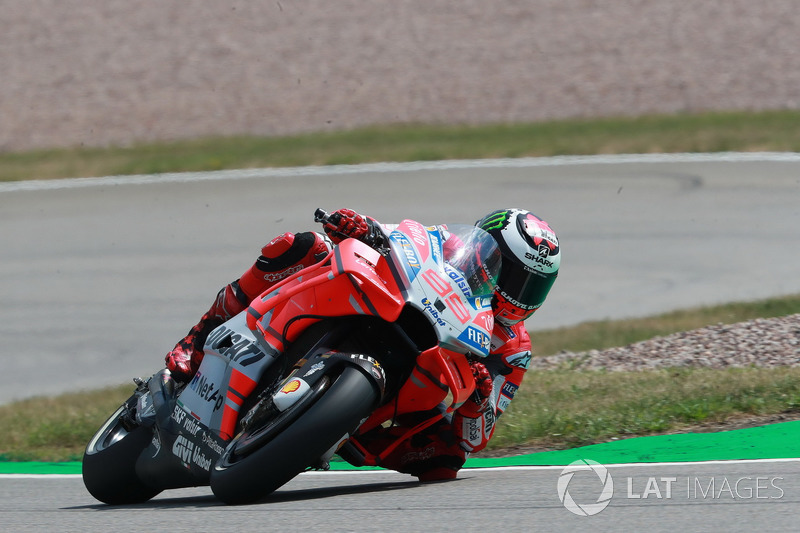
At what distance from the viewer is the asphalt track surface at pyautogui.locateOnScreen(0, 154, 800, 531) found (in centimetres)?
1102

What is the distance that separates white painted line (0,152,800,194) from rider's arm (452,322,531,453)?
9.73 meters

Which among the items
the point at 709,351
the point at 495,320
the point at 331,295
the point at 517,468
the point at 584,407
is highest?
the point at 331,295

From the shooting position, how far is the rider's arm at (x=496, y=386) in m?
5.51

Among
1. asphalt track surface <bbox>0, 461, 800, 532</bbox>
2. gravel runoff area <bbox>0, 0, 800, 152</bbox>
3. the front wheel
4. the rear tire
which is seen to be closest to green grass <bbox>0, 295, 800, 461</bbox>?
asphalt track surface <bbox>0, 461, 800, 532</bbox>

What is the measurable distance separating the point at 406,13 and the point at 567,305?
32.7 feet

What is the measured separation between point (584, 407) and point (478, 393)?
240 cm

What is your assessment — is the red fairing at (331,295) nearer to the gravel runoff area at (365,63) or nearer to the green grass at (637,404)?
the green grass at (637,404)

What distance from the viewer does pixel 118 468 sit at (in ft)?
17.8

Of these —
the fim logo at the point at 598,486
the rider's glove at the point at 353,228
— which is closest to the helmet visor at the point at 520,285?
the rider's glove at the point at 353,228

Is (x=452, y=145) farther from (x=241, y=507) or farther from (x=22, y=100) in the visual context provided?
(x=241, y=507)

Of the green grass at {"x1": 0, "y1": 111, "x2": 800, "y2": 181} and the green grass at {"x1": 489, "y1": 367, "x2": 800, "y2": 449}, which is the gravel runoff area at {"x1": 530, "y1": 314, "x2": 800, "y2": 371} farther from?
the green grass at {"x1": 0, "y1": 111, "x2": 800, "y2": 181}

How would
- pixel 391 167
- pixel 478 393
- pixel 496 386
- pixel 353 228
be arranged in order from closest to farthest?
pixel 353 228
pixel 478 393
pixel 496 386
pixel 391 167

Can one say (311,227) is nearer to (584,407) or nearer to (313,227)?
(313,227)

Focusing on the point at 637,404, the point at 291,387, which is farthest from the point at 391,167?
the point at 291,387
